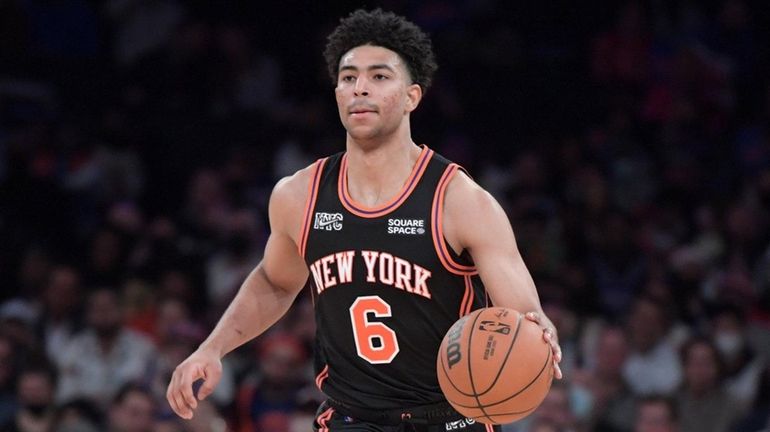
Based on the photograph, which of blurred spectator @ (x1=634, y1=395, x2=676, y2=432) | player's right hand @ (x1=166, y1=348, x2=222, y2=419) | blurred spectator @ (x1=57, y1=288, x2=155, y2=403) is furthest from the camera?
blurred spectator @ (x1=57, y1=288, x2=155, y2=403)

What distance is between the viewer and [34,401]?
877cm

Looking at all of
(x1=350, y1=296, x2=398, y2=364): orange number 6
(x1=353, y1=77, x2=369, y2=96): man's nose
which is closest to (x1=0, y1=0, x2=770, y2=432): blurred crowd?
(x1=350, y1=296, x2=398, y2=364): orange number 6

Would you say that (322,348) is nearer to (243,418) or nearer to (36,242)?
(243,418)

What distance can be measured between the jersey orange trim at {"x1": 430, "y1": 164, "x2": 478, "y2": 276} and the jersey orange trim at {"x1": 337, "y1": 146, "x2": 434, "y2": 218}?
117 millimetres

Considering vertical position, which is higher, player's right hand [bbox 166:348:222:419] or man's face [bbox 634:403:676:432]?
player's right hand [bbox 166:348:222:419]

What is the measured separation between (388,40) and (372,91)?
25 centimetres

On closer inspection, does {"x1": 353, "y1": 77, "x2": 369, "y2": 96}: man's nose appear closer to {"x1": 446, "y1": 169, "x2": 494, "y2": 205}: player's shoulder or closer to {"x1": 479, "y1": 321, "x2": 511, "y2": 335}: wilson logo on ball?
{"x1": 446, "y1": 169, "x2": 494, "y2": 205}: player's shoulder

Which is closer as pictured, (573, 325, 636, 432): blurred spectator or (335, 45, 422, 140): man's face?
(335, 45, 422, 140): man's face

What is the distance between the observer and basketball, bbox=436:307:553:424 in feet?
15.4

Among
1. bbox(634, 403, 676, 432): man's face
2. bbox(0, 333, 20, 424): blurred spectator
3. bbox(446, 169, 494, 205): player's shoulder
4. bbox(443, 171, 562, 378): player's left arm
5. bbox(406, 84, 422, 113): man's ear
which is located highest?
bbox(406, 84, 422, 113): man's ear

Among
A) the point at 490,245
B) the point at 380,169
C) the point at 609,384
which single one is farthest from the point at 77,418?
the point at 490,245

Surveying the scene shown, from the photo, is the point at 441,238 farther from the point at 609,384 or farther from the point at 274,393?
the point at 609,384

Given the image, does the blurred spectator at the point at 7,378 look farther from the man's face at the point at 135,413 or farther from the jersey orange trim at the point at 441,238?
the jersey orange trim at the point at 441,238

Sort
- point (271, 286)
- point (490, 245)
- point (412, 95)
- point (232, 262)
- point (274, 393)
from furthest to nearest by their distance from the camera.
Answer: point (232, 262), point (274, 393), point (271, 286), point (412, 95), point (490, 245)
